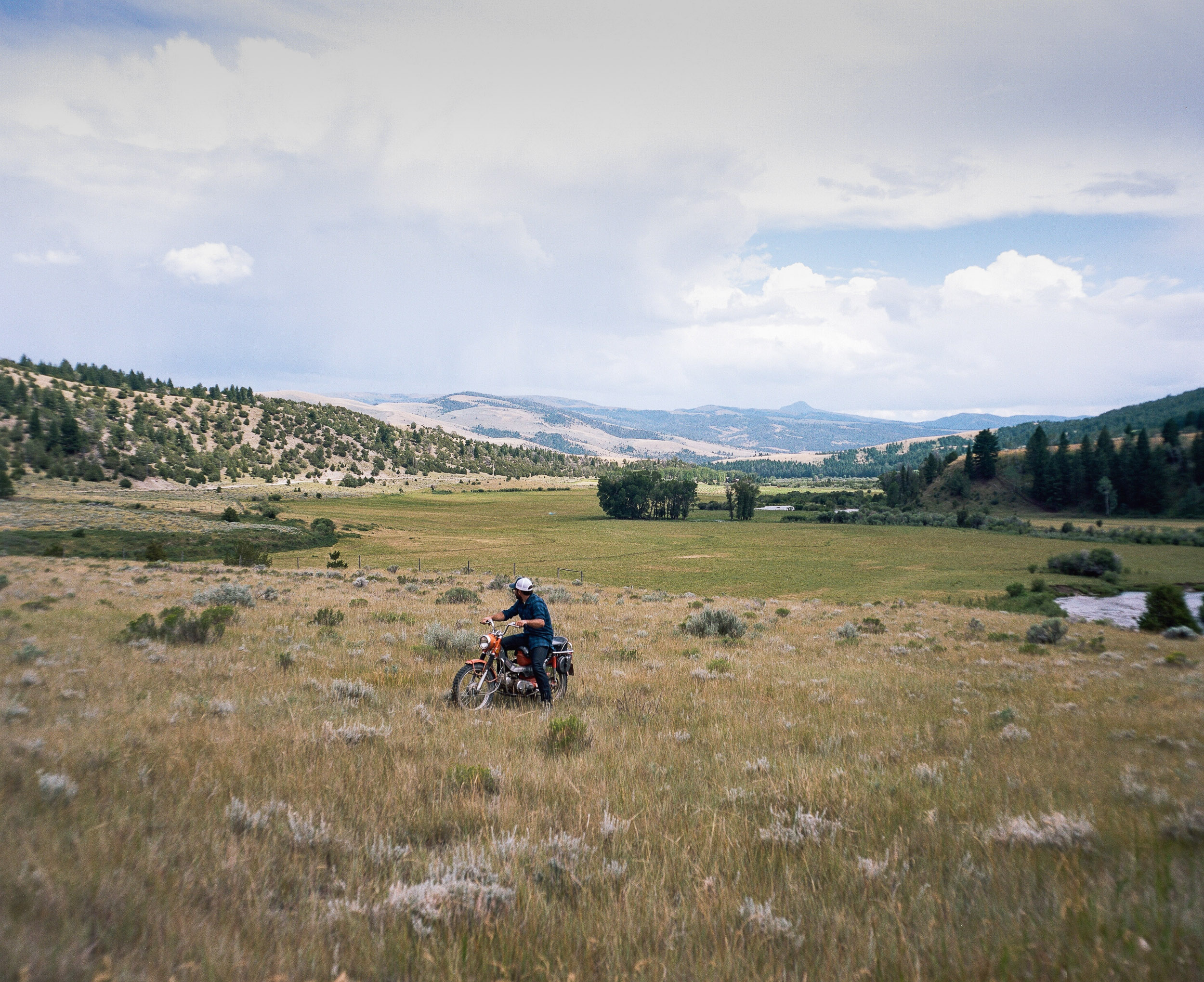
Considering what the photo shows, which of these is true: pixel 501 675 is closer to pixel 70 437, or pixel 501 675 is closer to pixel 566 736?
pixel 566 736

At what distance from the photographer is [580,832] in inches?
190

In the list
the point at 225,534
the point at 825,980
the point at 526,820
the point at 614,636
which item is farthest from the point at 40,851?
the point at 225,534

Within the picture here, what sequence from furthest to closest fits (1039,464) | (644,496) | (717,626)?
(1039,464) < (644,496) < (717,626)

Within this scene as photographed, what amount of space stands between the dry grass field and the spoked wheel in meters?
0.45

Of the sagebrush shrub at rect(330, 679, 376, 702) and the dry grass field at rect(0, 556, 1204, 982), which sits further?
the sagebrush shrub at rect(330, 679, 376, 702)

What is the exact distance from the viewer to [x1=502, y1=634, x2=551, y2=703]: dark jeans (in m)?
9.77

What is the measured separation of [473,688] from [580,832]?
16.8 feet

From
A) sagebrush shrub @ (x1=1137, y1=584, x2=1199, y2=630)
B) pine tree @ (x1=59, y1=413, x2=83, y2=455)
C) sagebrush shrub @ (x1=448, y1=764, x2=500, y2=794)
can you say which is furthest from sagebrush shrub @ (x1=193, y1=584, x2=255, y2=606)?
pine tree @ (x1=59, y1=413, x2=83, y2=455)

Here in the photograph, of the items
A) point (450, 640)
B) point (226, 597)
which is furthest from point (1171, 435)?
point (226, 597)

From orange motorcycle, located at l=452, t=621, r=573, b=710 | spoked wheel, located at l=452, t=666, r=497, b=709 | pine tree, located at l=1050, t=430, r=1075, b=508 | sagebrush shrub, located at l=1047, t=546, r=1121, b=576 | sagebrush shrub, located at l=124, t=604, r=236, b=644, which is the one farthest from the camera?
pine tree, located at l=1050, t=430, r=1075, b=508

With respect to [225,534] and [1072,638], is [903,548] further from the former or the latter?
[225,534]

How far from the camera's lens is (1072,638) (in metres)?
23.5

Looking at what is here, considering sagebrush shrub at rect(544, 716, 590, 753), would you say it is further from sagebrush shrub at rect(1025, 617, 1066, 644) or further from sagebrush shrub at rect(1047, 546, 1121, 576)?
sagebrush shrub at rect(1047, 546, 1121, 576)

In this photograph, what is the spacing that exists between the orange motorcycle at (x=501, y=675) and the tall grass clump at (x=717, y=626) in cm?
1081
